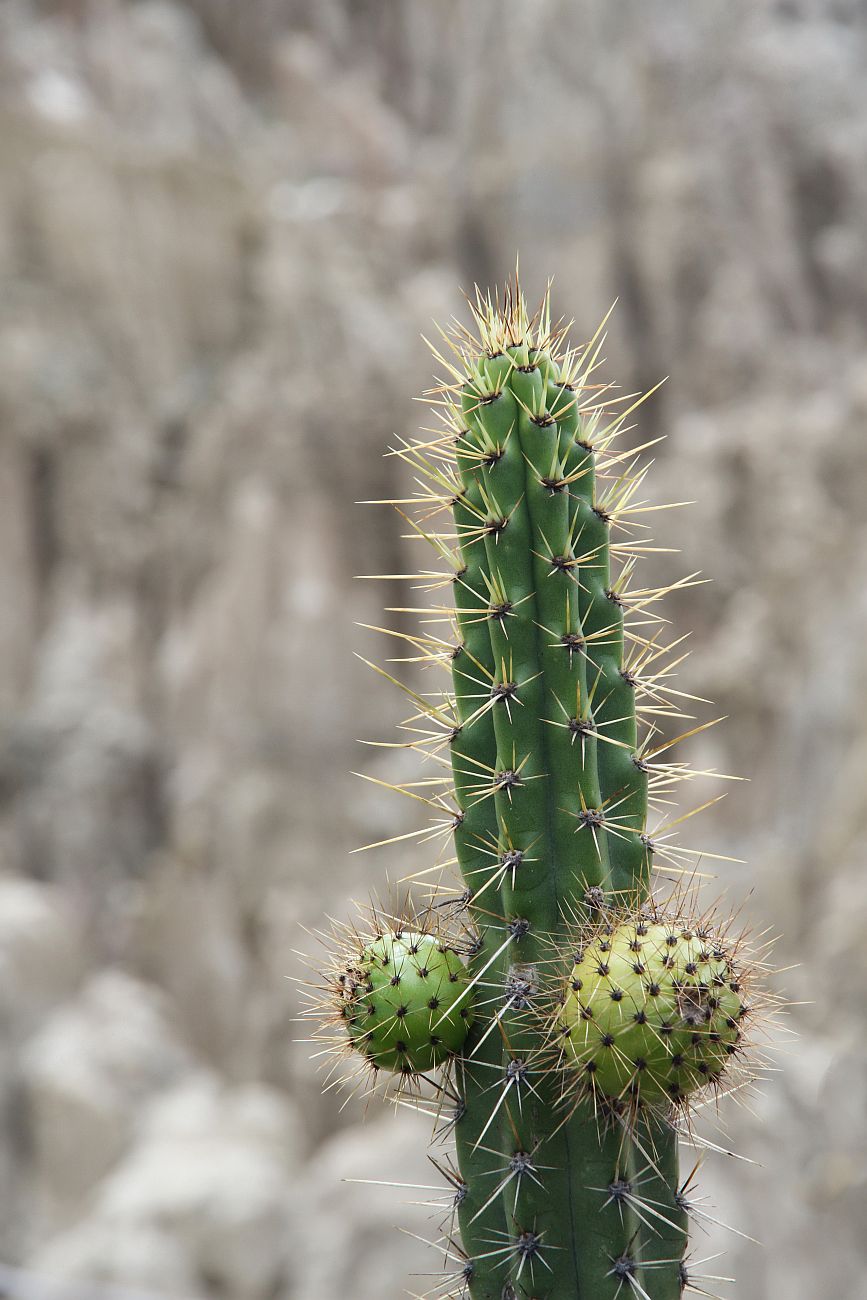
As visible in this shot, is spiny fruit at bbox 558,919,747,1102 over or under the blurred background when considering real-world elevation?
under

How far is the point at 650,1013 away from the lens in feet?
6.15

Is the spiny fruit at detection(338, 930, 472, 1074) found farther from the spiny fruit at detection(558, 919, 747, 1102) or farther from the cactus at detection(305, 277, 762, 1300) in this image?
the spiny fruit at detection(558, 919, 747, 1102)

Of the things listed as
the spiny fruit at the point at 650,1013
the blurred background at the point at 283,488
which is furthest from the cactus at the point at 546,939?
the blurred background at the point at 283,488

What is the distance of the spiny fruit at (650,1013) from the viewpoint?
73.9 inches

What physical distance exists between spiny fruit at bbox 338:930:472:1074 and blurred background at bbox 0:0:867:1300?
6671 millimetres

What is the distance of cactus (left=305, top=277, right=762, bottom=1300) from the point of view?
1932 mm

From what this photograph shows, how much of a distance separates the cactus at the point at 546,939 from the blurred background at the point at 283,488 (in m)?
6.63

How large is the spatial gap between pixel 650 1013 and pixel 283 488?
12.9 m

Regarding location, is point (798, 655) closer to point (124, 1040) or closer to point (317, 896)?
point (317, 896)

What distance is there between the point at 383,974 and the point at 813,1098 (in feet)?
15.6

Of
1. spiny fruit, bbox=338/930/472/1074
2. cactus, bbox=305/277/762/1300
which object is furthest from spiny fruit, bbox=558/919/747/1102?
spiny fruit, bbox=338/930/472/1074

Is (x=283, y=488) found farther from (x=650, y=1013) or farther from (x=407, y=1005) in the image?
(x=650, y=1013)

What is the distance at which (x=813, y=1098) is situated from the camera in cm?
609

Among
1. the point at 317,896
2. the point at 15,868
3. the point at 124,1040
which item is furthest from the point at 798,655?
the point at 15,868
